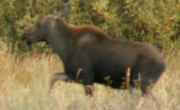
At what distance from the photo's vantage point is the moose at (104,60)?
7.24 metres

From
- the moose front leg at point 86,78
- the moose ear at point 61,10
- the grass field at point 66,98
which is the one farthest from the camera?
the moose ear at point 61,10

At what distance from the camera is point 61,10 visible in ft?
26.5

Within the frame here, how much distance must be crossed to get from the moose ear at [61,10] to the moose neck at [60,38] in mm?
174

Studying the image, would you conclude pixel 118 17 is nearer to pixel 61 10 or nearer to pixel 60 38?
pixel 61 10

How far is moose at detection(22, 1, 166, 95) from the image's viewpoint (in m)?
7.24

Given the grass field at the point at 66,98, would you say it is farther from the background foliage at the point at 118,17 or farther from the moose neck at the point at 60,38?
A: the background foliage at the point at 118,17

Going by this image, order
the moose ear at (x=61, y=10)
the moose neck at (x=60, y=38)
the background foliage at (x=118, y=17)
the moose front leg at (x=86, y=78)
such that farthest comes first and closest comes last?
1. the background foliage at (x=118, y=17)
2. the moose ear at (x=61, y=10)
3. the moose neck at (x=60, y=38)
4. the moose front leg at (x=86, y=78)

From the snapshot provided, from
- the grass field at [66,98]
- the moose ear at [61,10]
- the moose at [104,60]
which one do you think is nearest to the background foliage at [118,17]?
the grass field at [66,98]

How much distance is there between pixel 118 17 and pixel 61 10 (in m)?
3.93

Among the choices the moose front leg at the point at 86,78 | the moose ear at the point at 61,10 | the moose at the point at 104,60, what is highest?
the moose ear at the point at 61,10

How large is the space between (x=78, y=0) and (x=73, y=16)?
1.47 ft

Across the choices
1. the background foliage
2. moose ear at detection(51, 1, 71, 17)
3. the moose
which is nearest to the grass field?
the moose

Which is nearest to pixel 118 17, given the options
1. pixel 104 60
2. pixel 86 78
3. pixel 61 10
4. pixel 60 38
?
pixel 61 10

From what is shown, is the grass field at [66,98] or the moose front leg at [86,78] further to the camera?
the moose front leg at [86,78]
